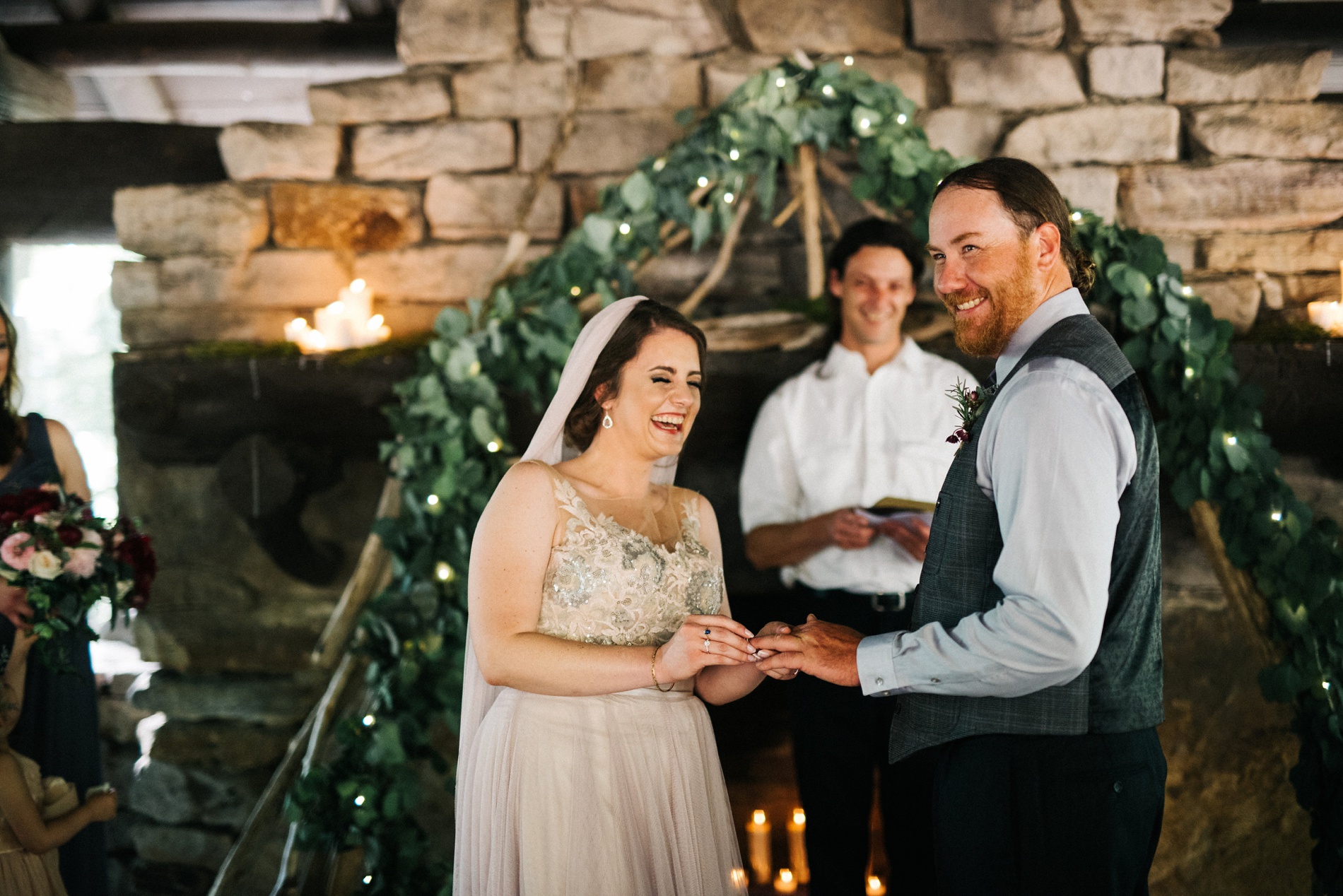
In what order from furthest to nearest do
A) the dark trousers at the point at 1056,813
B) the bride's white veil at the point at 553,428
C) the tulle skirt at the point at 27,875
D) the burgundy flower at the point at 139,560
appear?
the burgundy flower at the point at 139,560
the tulle skirt at the point at 27,875
the bride's white veil at the point at 553,428
the dark trousers at the point at 1056,813

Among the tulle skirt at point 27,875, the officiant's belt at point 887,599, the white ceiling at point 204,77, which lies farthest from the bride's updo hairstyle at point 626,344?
the white ceiling at point 204,77

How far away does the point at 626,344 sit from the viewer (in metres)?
2.01

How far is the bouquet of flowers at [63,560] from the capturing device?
2.33m

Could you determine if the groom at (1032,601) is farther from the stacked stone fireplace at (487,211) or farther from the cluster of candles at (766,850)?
the stacked stone fireplace at (487,211)

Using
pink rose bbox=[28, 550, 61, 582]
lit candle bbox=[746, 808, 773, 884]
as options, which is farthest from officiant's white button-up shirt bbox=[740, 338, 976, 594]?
pink rose bbox=[28, 550, 61, 582]

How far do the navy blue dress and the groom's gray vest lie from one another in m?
2.35

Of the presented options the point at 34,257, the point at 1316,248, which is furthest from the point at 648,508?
the point at 34,257

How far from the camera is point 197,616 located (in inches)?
129

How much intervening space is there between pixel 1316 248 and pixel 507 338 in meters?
2.66

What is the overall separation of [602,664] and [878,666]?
506 millimetres

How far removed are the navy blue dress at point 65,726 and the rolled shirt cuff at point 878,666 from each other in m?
2.20

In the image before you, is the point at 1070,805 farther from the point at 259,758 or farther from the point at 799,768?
the point at 259,758

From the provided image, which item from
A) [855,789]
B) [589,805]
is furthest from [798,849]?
[589,805]

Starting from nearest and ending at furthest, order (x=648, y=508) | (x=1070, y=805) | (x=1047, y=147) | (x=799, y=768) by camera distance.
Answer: (x=1070, y=805)
(x=648, y=508)
(x=799, y=768)
(x=1047, y=147)
